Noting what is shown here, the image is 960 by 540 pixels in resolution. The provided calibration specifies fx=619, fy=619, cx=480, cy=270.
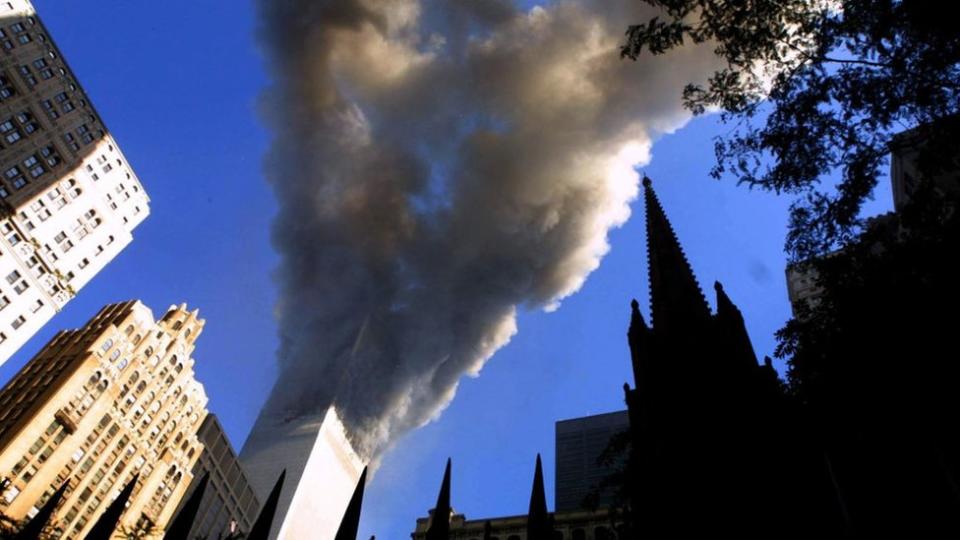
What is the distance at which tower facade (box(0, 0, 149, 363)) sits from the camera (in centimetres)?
5675

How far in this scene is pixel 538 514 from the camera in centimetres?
1341

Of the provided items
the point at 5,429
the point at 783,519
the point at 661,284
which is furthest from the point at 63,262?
the point at 783,519

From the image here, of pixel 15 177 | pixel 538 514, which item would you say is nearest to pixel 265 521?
pixel 538 514

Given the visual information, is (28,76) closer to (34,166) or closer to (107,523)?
(34,166)

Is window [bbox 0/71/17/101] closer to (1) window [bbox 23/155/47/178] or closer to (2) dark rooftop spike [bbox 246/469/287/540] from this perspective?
(1) window [bbox 23/155/47/178]

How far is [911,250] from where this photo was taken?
15.8m

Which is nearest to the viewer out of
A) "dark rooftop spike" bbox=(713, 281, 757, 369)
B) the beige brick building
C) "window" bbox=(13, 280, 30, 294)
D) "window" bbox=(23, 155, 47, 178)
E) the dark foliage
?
the dark foliage

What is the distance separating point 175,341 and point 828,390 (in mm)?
70490

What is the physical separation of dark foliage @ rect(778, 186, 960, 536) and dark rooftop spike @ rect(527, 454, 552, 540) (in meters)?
6.23

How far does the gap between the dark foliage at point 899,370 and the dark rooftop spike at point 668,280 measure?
322 inches

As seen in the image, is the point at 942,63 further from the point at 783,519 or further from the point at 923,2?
the point at 783,519

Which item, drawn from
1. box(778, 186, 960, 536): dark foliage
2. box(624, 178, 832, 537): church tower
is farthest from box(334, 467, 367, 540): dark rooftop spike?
box(778, 186, 960, 536): dark foliage

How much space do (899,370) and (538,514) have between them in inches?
396

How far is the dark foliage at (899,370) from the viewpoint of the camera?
14367mm
